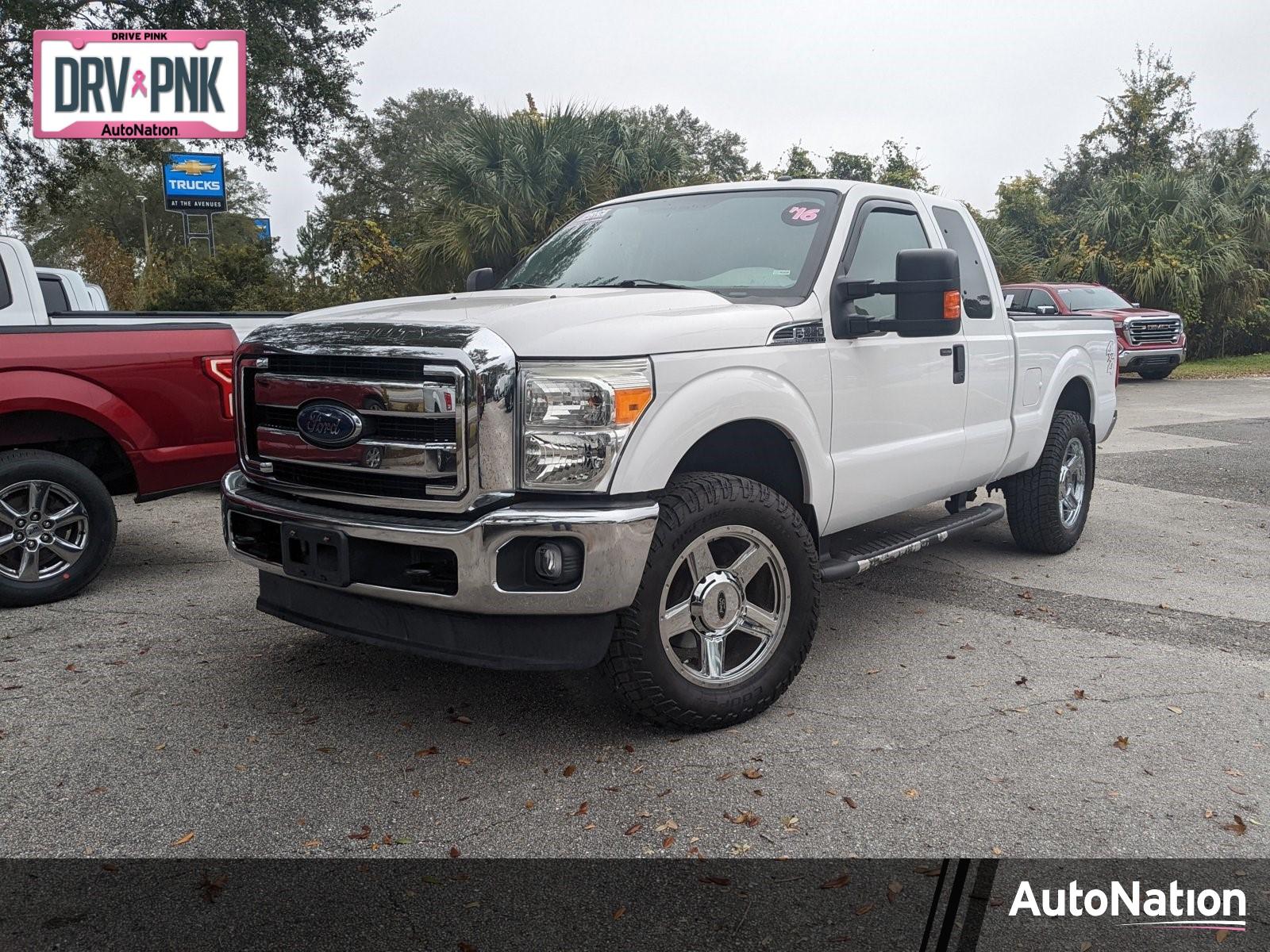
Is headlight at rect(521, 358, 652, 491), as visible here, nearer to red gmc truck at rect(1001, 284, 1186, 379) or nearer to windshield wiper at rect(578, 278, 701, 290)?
windshield wiper at rect(578, 278, 701, 290)

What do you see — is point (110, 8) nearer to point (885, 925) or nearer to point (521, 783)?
point (521, 783)

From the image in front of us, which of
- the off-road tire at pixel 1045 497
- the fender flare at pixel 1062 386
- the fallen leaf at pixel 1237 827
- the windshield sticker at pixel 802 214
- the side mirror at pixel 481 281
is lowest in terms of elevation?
the fallen leaf at pixel 1237 827

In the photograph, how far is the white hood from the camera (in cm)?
359

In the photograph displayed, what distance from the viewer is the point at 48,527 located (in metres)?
5.64

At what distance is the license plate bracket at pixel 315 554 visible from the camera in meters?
3.72

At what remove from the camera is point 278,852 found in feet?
10.3

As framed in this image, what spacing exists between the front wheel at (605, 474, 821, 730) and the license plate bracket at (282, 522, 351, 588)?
0.96m

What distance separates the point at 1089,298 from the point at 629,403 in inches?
761

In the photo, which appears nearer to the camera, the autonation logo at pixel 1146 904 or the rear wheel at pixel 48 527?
the autonation logo at pixel 1146 904

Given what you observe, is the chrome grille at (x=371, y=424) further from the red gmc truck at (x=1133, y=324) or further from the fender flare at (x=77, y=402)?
the red gmc truck at (x=1133, y=324)

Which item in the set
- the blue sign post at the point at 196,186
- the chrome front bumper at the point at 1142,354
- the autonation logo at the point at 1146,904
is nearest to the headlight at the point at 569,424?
the autonation logo at the point at 1146,904

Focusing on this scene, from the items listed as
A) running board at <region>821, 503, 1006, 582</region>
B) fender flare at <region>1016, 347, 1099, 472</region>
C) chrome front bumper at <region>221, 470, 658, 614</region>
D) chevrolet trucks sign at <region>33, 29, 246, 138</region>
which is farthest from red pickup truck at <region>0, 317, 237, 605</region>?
chevrolet trucks sign at <region>33, 29, 246, 138</region>

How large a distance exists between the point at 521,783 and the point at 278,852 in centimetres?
79

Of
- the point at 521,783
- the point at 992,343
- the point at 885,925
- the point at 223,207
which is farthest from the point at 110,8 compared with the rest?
the point at 885,925
